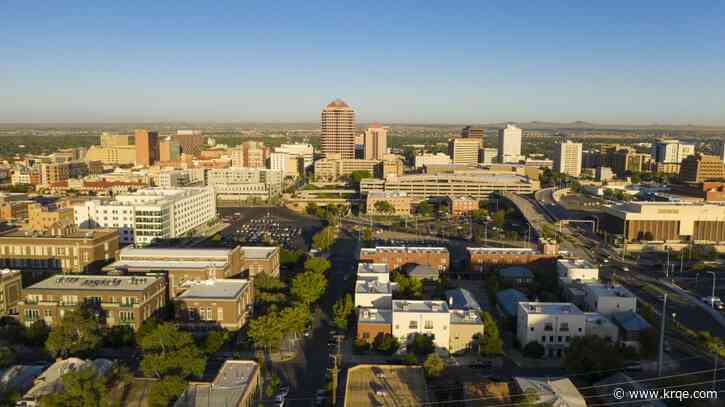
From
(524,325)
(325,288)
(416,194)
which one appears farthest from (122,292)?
(416,194)

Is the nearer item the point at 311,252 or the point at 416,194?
the point at 311,252

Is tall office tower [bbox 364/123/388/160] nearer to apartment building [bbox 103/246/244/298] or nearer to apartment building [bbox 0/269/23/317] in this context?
apartment building [bbox 103/246/244/298]

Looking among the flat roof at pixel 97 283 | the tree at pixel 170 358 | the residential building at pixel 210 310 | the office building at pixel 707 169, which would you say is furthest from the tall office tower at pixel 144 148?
the office building at pixel 707 169

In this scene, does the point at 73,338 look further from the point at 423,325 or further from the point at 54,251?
the point at 423,325

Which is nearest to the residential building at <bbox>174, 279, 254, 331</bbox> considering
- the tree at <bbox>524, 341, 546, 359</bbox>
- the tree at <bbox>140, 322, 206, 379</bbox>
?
the tree at <bbox>140, 322, 206, 379</bbox>

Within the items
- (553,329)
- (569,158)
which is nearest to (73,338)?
(553,329)

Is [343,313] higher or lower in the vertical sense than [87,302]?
lower

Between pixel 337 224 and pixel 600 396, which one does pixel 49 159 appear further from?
pixel 600 396
